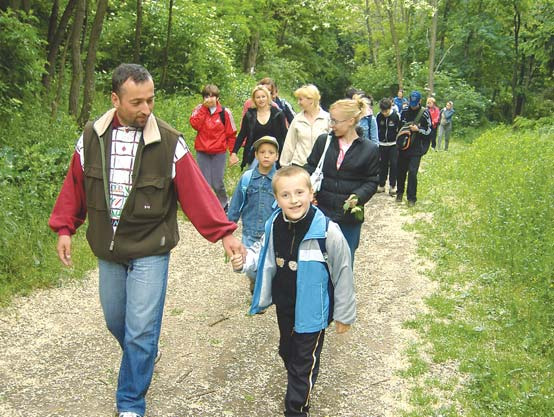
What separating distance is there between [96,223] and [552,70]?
12496 mm

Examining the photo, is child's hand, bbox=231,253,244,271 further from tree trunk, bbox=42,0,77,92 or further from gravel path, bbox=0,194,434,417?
tree trunk, bbox=42,0,77,92

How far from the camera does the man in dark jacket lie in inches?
418

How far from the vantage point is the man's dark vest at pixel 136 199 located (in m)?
3.61

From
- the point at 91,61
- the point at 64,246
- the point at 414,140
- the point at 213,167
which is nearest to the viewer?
the point at 64,246

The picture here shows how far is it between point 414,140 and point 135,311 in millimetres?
8007

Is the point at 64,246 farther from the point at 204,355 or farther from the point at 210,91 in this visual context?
the point at 210,91

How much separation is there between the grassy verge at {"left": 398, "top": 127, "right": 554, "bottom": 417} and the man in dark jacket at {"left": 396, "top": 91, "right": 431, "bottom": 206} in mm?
557

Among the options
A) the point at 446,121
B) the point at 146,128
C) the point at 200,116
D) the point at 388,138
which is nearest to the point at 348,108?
the point at 146,128

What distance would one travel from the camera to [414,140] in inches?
424

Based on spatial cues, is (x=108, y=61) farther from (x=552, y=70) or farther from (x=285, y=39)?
(x=285, y=39)

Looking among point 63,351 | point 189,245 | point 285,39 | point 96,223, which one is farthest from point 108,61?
point 285,39

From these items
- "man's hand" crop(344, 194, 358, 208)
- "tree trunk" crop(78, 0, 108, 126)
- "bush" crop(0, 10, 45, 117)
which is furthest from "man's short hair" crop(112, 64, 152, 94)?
"tree trunk" crop(78, 0, 108, 126)

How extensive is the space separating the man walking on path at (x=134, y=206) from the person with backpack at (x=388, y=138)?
756 cm

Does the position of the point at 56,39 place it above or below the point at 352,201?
above
